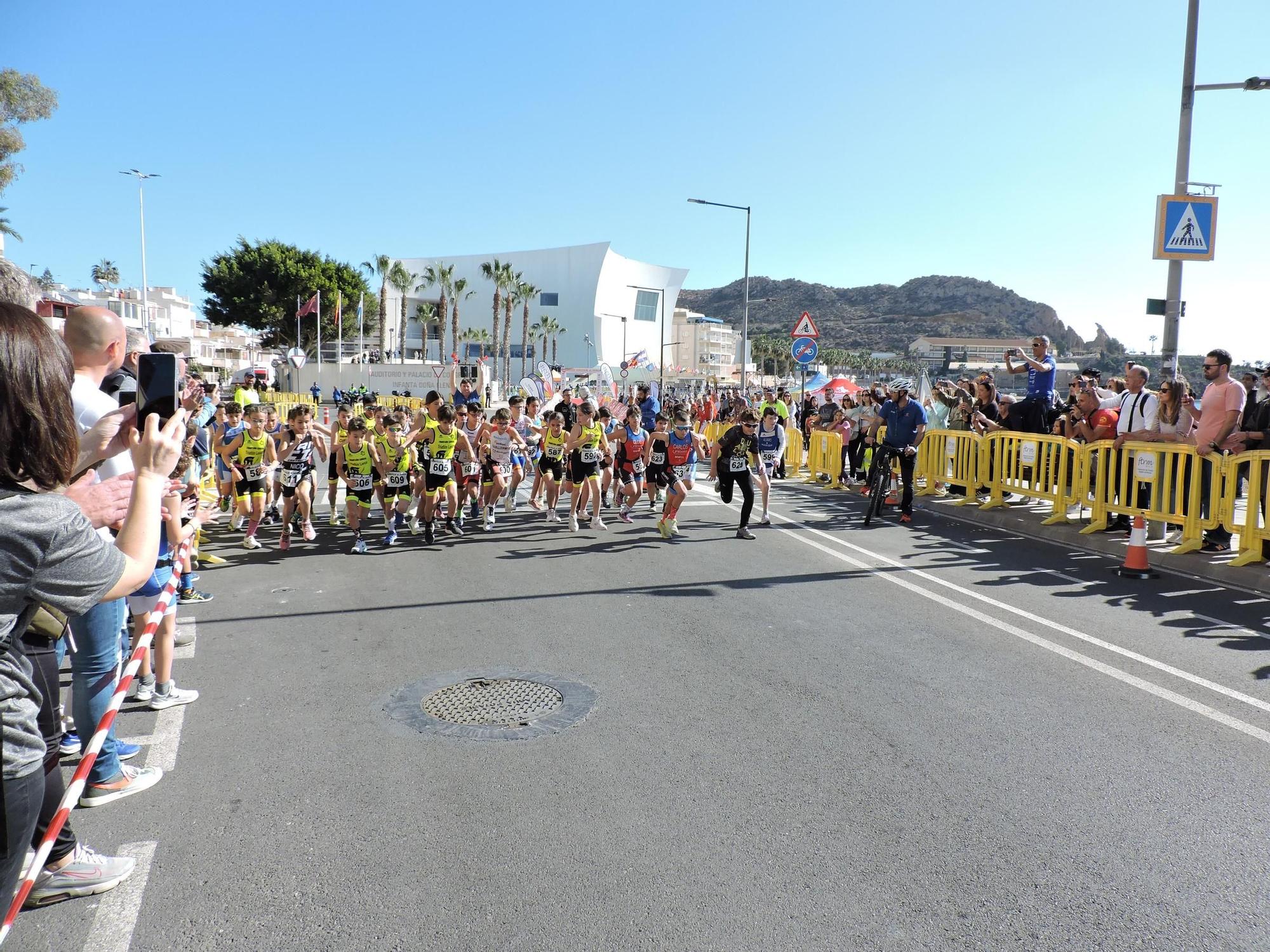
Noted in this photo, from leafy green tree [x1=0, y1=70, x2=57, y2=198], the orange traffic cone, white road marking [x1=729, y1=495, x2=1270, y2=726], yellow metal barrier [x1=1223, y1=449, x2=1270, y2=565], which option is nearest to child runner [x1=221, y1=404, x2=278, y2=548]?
white road marking [x1=729, y1=495, x2=1270, y2=726]

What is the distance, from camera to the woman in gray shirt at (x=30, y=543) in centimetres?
184

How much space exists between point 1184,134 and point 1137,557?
6.45 metres

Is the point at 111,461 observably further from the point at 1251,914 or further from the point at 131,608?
the point at 1251,914

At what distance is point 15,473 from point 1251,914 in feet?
12.7

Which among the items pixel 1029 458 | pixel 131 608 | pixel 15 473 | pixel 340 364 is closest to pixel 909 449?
pixel 1029 458

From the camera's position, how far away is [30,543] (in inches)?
72.5

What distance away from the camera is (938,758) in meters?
4.14

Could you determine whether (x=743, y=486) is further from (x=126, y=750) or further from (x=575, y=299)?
(x=575, y=299)

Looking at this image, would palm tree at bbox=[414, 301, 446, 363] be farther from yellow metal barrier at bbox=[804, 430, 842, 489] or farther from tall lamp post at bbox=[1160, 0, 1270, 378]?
tall lamp post at bbox=[1160, 0, 1270, 378]

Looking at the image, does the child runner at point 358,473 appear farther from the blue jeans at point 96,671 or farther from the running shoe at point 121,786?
the blue jeans at point 96,671

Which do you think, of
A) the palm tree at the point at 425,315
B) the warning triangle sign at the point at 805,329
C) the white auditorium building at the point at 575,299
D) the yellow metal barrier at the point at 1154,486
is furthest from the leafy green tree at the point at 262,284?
the yellow metal barrier at the point at 1154,486

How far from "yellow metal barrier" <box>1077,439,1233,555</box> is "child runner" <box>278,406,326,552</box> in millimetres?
9235

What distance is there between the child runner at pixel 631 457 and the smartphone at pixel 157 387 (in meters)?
9.50

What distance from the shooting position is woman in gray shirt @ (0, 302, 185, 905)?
1.84 meters
